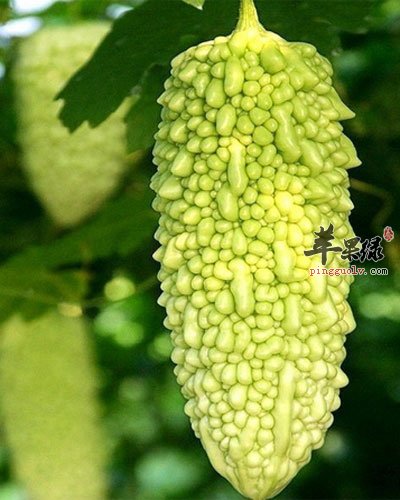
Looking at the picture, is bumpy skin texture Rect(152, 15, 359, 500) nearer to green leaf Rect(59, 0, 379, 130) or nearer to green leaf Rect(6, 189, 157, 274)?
green leaf Rect(59, 0, 379, 130)

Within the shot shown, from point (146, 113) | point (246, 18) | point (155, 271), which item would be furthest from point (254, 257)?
point (155, 271)

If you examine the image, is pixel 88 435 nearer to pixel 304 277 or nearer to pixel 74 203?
pixel 74 203

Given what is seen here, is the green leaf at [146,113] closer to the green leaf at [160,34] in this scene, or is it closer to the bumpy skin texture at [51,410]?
the green leaf at [160,34]

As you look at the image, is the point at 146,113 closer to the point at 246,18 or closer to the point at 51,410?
the point at 246,18

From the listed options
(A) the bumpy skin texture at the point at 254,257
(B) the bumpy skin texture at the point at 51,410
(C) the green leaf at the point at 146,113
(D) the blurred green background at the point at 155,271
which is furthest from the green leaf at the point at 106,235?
(A) the bumpy skin texture at the point at 254,257

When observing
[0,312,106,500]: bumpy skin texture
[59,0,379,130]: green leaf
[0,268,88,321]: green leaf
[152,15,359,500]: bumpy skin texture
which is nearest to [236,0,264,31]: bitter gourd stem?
[152,15,359,500]: bumpy skin texture

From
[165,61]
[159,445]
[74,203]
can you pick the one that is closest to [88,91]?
[165,61]
